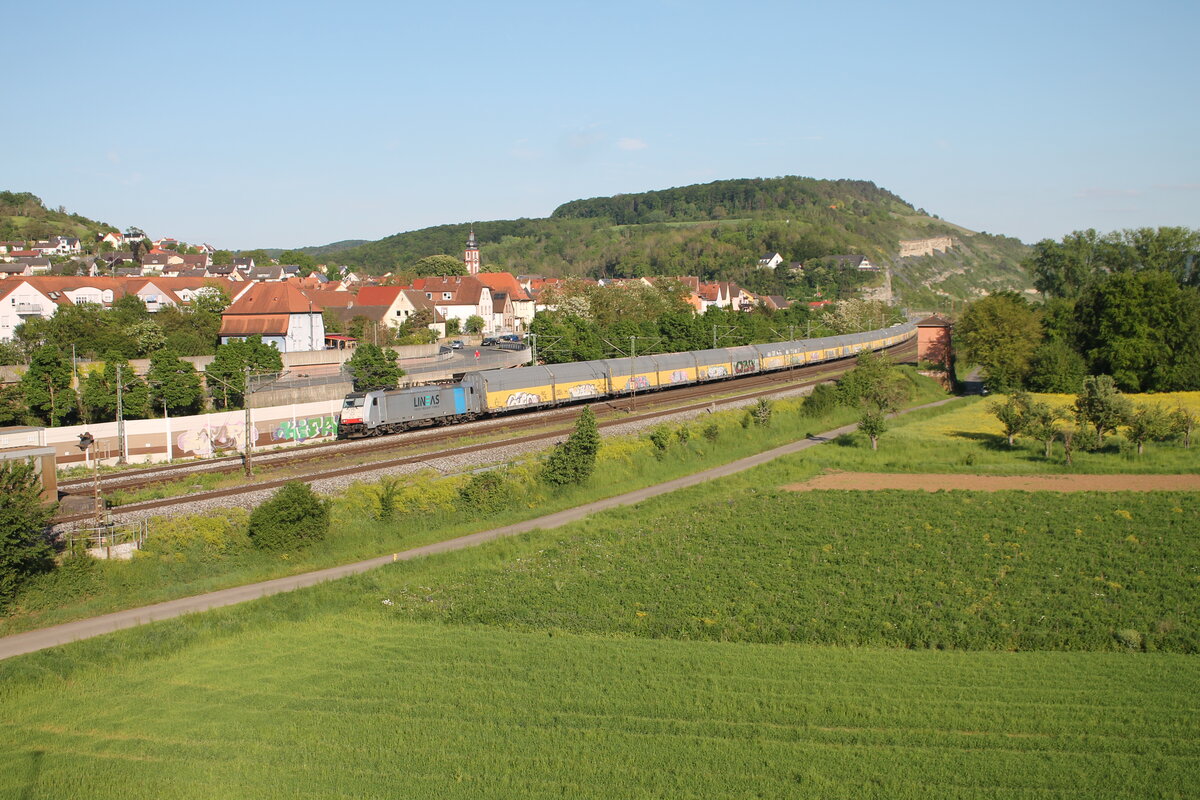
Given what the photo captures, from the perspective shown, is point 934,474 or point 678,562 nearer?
point 678,562

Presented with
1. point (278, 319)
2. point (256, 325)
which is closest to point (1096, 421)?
point (278, 319)

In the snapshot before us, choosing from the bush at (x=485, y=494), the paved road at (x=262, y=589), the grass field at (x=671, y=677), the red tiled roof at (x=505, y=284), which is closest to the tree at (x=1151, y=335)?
the grass field at (x=671, y=677)

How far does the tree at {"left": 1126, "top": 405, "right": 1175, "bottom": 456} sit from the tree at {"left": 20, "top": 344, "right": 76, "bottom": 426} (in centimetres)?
5235

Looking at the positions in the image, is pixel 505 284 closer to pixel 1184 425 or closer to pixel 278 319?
pixel 278 319

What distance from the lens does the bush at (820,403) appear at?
54.4 m

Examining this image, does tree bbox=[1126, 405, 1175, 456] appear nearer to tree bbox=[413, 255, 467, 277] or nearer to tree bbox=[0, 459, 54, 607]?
tree bbox=[0, 459, 54, 607]

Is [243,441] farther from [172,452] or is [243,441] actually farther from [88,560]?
[88,560]

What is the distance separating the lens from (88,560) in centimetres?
2355

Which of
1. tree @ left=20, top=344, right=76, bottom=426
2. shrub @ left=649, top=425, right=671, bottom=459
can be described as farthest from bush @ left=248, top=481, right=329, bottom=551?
tree @ left=20, top=344, right=76, bottom=426

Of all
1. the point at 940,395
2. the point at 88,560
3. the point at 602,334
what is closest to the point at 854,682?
the point at 88,560

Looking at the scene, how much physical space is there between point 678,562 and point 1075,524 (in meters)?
13.2

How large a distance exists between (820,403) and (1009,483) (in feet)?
64.2

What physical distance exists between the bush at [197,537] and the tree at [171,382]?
81.4ft

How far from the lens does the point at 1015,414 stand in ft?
140
